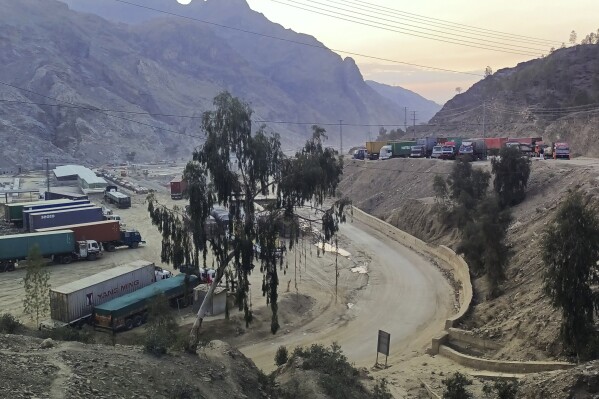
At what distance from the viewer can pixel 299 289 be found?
127 ft

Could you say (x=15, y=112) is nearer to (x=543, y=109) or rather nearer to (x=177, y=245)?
(x=543, y=109)

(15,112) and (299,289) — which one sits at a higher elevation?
(15,112)

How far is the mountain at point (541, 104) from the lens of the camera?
88.0 meters

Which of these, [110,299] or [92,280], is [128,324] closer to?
[110,299]

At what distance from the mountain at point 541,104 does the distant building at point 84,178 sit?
2476 inches

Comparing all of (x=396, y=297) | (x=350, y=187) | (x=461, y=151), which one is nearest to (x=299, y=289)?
(x=396, y=297)

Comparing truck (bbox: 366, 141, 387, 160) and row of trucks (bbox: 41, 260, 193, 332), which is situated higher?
truck (bbox: 366, 141, 387, 160)

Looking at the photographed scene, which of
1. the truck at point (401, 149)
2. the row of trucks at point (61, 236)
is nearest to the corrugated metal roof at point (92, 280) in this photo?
the row of trucks at point (61, 236)

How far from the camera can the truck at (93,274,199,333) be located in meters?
28.3

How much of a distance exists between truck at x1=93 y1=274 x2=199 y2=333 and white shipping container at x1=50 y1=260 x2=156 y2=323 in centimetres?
66

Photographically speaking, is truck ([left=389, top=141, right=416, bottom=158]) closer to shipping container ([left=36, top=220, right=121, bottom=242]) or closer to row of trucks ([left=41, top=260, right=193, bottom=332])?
shipping container ([left=36, top=220, right=121, bottom=242])

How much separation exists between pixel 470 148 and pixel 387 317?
37655 mm

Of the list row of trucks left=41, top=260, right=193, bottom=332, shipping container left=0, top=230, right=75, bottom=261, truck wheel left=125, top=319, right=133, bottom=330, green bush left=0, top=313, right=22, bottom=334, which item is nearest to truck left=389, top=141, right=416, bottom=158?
shipping container left=0, top=230, right=75, bottom=261

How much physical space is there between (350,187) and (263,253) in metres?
61.8
